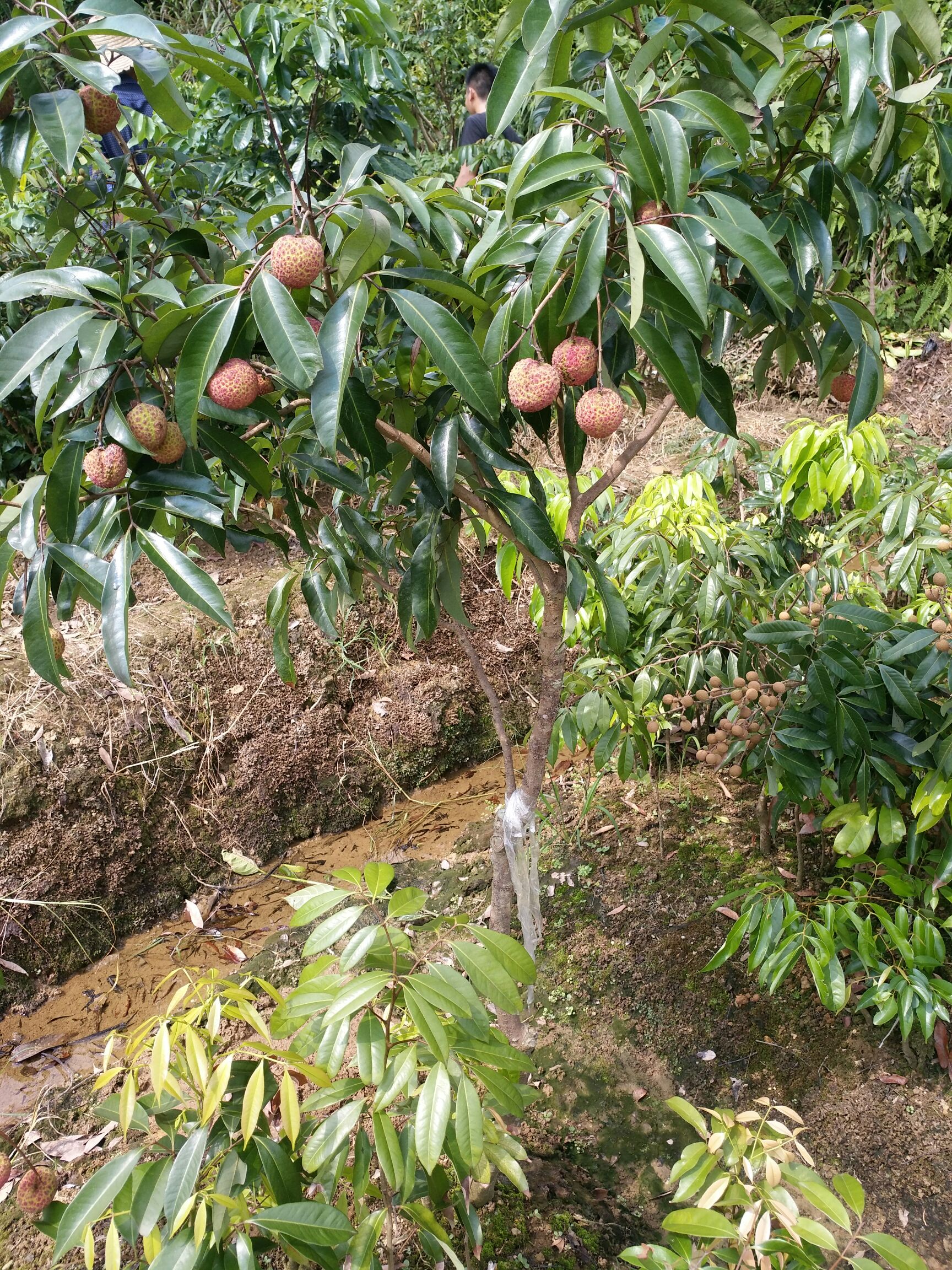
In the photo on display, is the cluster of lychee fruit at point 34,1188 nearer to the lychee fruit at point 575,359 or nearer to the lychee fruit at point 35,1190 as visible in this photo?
the lychee fruit at point 35,1190

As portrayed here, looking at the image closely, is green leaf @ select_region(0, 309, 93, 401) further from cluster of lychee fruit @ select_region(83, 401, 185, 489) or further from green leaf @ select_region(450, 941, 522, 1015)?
green leaf @ select_region(450, 941, 522, 1015)

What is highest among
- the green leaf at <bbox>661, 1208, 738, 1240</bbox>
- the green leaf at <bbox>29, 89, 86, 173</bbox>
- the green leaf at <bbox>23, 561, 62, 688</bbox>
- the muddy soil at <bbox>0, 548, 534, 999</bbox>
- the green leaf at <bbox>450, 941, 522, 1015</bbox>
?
the green leaf at <bbox>29, 89, 86, 173</bbox>

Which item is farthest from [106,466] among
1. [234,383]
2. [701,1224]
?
[701,1224]

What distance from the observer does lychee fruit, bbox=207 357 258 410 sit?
0.77m

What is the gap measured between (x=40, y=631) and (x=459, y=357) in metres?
0.46

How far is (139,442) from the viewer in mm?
779

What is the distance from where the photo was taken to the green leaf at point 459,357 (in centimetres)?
75

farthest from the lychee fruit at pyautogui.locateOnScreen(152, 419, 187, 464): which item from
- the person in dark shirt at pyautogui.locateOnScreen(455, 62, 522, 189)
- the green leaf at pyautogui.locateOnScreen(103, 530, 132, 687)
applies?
the person in dark shirt at pyautogui.locateOnScreen(455, 62, 522, 189)

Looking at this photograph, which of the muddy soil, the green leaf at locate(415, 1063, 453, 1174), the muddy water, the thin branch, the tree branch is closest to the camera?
the green leaf at locate(415, 1063, 453, 1174)

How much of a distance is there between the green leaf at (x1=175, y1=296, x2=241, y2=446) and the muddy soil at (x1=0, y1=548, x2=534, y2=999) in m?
1.33

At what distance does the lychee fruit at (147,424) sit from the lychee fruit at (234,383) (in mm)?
55

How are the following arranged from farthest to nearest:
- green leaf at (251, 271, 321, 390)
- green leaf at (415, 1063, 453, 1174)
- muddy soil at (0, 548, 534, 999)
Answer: muddy soil at (0, 548, 534, 999) → green leaf at (415, 1063, 453, 1174) → green leaf at (251, 271, 321, 390)

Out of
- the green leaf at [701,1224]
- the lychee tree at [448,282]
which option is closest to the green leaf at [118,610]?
the lychee tree at [448,282]

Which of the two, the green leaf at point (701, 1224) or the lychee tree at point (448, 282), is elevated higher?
the lychee tree at point (448, 282)
